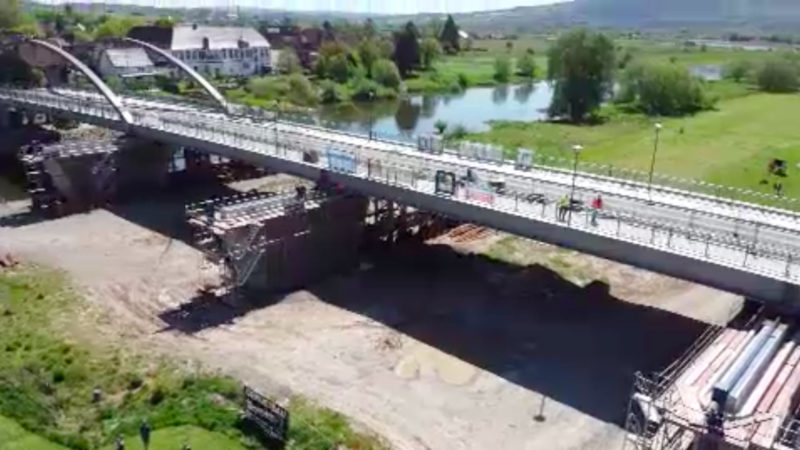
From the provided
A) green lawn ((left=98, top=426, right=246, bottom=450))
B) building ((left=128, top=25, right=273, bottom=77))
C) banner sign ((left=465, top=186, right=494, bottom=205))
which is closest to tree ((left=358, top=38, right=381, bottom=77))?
building ((left=128, top=25, right=273, bottom=77))

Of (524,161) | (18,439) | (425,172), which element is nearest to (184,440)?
(18,439)

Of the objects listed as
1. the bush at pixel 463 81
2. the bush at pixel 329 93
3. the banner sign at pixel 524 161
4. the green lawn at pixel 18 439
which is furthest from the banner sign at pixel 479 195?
the bush at pixel 463 81

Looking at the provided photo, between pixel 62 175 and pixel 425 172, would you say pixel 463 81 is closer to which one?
pixel 62 175

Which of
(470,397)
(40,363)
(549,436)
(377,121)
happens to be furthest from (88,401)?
(377,121)

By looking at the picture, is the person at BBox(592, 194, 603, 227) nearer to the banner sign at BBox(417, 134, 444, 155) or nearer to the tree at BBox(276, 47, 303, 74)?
the banner sign at BBox(417, 134, 444, 155)

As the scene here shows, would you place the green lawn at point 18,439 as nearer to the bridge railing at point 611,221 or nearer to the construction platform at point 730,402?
the construction platform at point 730,402

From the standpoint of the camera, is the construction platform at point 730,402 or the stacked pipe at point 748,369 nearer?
the construction platform at point 730,402
